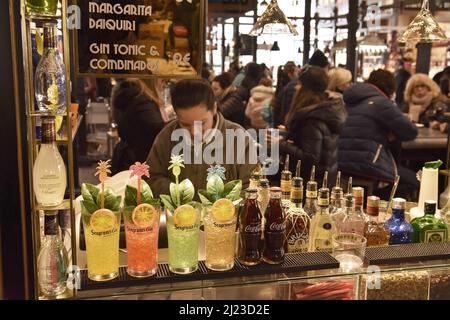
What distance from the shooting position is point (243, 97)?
5281 millimetres

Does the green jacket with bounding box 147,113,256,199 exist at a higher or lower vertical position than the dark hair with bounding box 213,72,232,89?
lower

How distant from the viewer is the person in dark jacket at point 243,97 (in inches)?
196

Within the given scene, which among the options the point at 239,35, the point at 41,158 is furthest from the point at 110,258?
the point at 239,35

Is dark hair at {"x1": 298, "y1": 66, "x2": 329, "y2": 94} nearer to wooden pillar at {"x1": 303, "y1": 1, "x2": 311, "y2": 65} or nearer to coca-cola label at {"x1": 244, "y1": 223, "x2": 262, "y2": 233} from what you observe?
wooden pillar at {"x1": 303, "y1": 1, "x2": 311, "y2": 65}

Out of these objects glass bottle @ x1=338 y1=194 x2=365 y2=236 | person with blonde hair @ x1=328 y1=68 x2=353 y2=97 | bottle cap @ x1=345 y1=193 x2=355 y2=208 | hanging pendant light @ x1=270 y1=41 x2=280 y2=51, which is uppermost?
hanging pendant light @ x1=270 y1=41 x2=280 y2=51

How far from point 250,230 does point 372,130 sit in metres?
2.89

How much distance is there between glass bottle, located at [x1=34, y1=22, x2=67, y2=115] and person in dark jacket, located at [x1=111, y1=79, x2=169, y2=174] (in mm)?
2388

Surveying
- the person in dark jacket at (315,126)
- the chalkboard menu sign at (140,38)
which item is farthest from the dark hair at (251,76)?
the chalkboard menu sign at (140,38)

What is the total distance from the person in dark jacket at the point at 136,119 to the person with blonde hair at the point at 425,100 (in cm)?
329

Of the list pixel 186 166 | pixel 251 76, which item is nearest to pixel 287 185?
pixel 186 166

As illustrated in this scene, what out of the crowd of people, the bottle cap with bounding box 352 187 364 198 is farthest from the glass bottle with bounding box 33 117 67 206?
the crowd of people

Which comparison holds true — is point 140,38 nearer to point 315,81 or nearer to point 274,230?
point 274,230

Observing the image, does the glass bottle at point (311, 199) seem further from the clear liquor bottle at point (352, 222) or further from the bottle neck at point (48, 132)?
the bottle neck at point (48, 132)

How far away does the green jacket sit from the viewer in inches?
117
